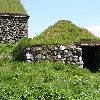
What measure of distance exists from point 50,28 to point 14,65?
18.3 ft

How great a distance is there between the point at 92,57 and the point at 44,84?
1227 cm

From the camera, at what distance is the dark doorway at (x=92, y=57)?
25281 mm

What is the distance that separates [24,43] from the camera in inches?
958

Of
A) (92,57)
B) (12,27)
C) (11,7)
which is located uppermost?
(11,7)

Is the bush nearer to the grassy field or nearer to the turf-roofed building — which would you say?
the grassy field

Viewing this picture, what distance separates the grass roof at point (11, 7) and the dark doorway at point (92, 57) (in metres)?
11.2

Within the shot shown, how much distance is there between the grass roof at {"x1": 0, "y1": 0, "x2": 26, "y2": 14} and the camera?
36272 millimetres

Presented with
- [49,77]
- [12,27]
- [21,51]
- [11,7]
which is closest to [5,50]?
[21,51]

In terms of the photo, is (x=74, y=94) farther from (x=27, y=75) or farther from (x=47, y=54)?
(x=47, y=54)

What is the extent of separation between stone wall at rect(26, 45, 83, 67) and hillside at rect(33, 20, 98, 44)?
0.43 meters

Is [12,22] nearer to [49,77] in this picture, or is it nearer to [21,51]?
[21,51]

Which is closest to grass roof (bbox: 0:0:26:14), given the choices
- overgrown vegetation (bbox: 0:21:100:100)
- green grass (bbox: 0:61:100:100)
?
overgrown vegetation (bbox: 0:21:100:100)

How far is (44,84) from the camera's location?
1484 cm

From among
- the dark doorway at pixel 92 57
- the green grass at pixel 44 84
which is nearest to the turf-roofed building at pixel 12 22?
the dark doorway at pixel 92 57
